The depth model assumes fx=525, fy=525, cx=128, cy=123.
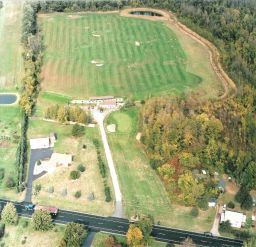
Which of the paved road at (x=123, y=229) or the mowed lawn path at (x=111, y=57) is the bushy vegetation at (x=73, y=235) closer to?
the paved road at (x=123, y=229)

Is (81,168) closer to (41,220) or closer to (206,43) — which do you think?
(41,220)

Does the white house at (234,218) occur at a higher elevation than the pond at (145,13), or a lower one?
lower

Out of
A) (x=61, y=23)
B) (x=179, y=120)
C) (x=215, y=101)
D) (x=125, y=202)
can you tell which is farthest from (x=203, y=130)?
(x=61, y=23)

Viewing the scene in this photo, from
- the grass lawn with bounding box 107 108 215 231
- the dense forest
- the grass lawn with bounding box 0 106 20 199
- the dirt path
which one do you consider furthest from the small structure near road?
the dirt path

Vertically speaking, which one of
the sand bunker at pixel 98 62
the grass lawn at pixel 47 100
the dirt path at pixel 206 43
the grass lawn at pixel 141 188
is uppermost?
the dirt path at pixel 206 43

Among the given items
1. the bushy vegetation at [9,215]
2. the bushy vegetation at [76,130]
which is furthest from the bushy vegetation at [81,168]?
the bushy vegetation at [9,215]

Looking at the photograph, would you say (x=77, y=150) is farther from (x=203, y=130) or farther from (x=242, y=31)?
(x=242, y=31)
